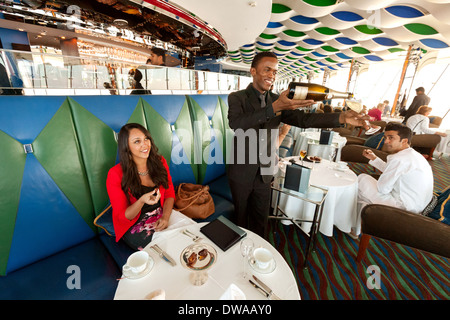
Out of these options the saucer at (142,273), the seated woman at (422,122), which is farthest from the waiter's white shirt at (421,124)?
the saucer at (142,273)

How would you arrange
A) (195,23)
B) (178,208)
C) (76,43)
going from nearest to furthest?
(178,208), (195,23), (76,43)

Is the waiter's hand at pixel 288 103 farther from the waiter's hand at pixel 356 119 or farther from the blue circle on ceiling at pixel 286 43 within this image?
the blue circle on ceiling at pixel 286 43

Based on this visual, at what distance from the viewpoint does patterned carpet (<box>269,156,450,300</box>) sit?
Answer: 1.78 metres

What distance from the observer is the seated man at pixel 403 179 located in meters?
1.92

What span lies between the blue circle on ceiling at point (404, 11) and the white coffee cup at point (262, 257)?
8682 millimetres

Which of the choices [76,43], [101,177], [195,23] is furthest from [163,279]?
[76,43]

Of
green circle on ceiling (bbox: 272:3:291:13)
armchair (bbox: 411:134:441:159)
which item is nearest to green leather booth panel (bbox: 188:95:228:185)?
armchair (bbox: 411:134:441:159)

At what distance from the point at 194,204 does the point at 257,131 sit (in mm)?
962

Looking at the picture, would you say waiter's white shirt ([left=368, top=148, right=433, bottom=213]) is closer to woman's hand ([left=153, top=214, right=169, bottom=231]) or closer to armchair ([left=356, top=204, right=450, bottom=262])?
armchair ([left=356, top=204, right=450, bottom=262])

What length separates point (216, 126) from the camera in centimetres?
290

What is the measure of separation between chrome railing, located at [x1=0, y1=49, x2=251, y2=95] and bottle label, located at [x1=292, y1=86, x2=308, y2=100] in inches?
66.7
